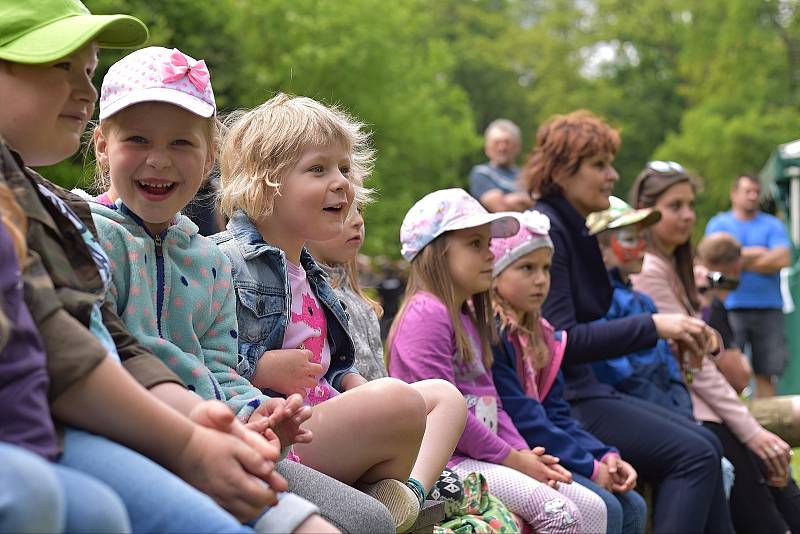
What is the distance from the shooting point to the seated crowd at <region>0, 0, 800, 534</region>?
1.96m

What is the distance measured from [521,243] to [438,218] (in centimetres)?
53

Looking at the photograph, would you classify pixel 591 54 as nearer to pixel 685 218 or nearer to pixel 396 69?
pixel 396 69

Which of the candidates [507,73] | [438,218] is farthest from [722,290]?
[507,73]

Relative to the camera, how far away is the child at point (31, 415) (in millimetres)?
1717

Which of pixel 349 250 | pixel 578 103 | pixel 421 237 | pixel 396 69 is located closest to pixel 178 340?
pixel 349 250

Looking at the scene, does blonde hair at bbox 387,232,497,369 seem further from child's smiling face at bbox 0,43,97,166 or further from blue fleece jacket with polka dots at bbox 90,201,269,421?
child's smiling face at bbox 0,43,97,166

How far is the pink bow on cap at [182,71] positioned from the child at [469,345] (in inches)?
68.4

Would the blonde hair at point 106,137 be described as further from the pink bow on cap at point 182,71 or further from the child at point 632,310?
the child at point 632,310

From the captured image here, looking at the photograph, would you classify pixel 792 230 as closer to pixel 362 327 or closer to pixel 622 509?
pixel 622 509

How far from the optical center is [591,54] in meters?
47.2

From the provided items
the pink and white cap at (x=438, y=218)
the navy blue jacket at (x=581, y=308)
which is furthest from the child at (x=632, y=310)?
the pink and white cap at (x=438, y=218)

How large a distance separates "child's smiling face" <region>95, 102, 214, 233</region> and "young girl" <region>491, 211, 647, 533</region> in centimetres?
218

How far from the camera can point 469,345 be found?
14.5 ft

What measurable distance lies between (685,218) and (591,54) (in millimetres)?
42081
